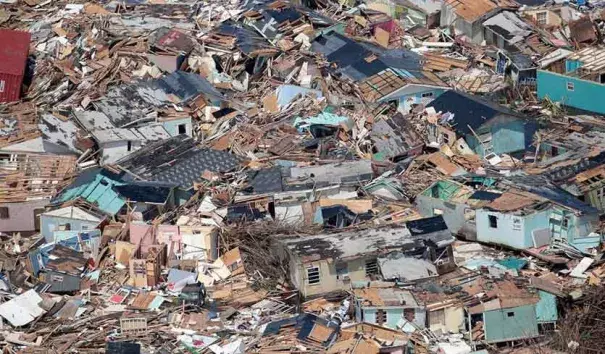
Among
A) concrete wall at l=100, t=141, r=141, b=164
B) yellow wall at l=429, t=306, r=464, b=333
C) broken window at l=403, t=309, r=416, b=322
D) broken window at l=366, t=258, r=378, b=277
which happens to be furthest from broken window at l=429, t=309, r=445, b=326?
concrete wall at l=100, t=141, r=141, b=164

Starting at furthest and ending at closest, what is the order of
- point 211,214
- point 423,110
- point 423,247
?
point 423,110, point 211,214, point 423,247

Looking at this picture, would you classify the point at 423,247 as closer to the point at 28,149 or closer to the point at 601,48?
the point at 28,149

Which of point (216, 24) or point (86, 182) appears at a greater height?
point (216, 24)

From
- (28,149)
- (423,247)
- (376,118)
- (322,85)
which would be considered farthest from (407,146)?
(28,149)

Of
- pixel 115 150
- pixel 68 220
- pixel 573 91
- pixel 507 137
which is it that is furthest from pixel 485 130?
pixel 68 220

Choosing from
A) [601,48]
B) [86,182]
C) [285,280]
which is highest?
[601,48]

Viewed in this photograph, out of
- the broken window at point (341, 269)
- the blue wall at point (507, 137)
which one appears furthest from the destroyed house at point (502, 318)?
the blue wall at point (507, 137)

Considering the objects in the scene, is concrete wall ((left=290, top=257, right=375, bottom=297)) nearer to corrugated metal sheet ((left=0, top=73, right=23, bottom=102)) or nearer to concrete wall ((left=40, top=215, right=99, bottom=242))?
concrete wall ((left=40, top=215, right=99, bottom=242))

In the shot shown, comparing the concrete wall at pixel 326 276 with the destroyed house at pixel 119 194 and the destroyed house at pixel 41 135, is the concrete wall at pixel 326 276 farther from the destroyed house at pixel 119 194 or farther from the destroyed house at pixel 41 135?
the destroyed house at pixel 41 135
